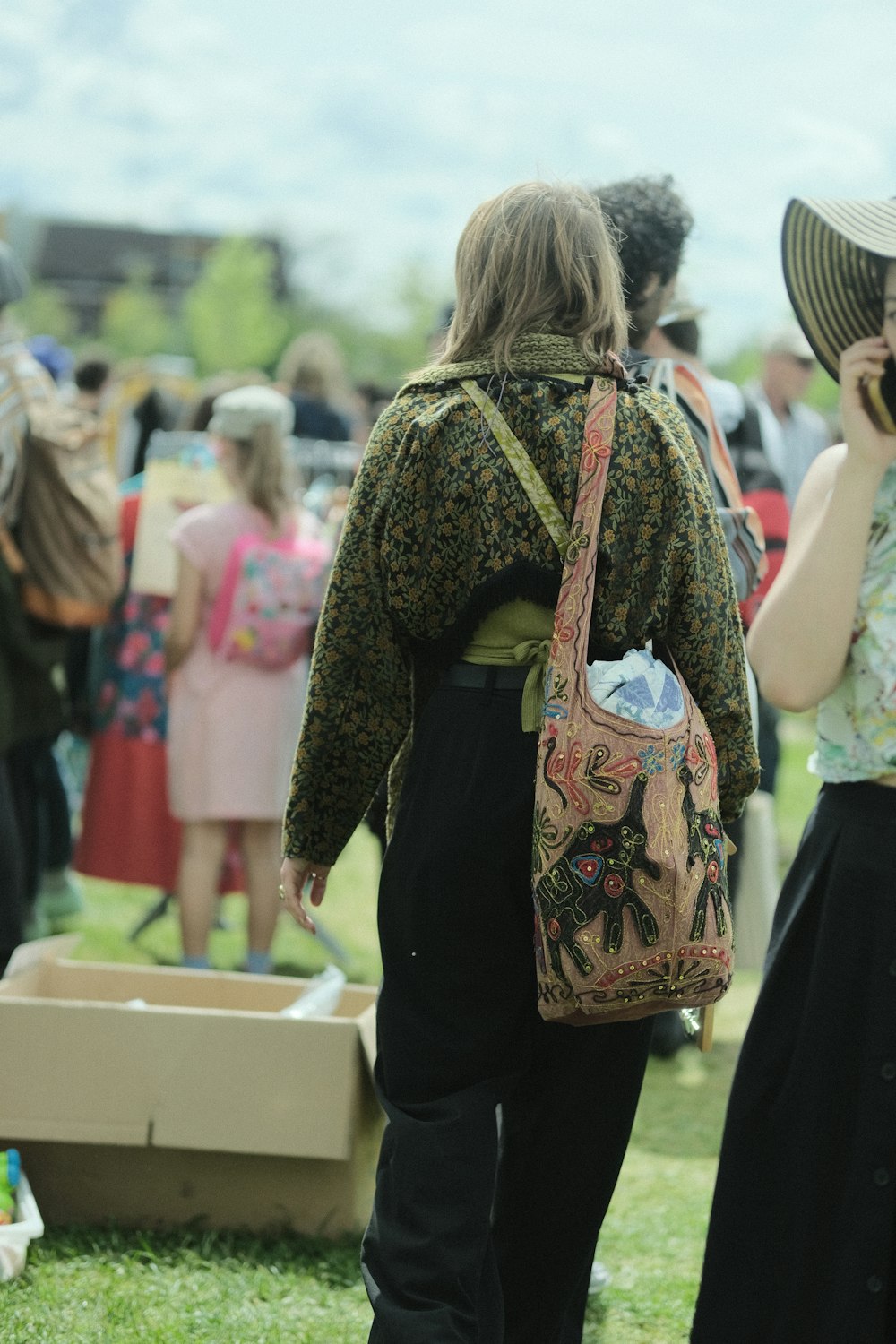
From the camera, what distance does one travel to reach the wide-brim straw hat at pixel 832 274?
2.30 meters

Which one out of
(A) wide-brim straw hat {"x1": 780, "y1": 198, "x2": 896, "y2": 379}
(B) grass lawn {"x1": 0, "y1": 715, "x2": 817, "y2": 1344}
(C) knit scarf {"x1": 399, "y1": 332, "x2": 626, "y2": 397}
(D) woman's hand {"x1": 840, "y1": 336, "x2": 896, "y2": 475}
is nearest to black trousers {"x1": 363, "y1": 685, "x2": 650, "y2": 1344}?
(B) grass lawn {"x1": 0, "y1": 715, "x2": 817, "y2": 1344}

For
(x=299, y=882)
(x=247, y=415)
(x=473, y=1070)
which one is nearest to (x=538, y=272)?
(x=299, y=882)

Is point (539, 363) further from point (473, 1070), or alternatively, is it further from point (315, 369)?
point (315, 369)

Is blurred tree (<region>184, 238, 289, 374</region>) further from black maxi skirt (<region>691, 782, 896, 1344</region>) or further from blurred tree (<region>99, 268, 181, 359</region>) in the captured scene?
black maxi skirt (<region>691, 782, 896, 1344</region>)

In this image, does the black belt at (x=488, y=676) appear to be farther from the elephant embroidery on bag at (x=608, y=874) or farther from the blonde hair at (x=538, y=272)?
the blonde hair at (x=538, y=272)

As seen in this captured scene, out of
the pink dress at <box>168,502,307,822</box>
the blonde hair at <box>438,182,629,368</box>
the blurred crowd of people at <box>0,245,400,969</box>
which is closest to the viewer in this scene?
the blonde hair at <box>438,182,629,368</box>

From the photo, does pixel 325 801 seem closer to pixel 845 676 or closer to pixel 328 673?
pixel 328 673

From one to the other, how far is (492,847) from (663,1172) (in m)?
2.00

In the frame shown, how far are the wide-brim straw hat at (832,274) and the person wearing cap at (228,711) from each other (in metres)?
2.77

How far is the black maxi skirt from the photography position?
2250 millimetres

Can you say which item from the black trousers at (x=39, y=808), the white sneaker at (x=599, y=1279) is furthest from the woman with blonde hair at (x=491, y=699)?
the black trousers at (x=39, y=808)

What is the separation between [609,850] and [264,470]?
311 cm

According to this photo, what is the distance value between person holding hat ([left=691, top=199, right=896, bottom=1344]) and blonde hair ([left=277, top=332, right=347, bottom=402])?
6723mm

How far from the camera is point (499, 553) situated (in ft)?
7.35
